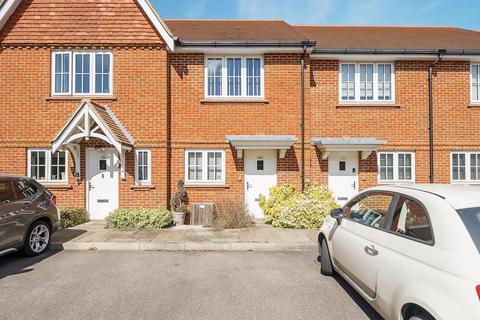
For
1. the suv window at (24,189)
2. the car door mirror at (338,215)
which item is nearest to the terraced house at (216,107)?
the suv window at (24,189)

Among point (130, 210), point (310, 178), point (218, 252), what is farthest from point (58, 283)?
point (310, 178)

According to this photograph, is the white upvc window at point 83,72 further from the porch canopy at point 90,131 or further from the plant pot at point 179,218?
the plant pot at point 179,218

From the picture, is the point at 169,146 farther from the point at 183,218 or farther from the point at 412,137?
the point at 412,137

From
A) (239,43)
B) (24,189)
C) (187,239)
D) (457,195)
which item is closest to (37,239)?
(24,189)

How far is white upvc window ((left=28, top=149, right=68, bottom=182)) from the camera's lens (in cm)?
915

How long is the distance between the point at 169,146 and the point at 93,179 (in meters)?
2.60

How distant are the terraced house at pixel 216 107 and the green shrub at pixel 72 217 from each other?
0.45 metres

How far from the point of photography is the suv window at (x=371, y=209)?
3.43 m

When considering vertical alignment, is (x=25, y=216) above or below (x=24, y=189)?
below

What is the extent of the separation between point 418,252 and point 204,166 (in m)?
7.42

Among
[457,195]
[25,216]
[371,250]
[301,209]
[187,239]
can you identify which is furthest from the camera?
[301,209]

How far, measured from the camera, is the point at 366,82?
977cm

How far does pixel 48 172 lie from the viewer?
9172mm

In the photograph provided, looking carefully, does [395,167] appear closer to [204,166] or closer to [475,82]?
[475,82]
